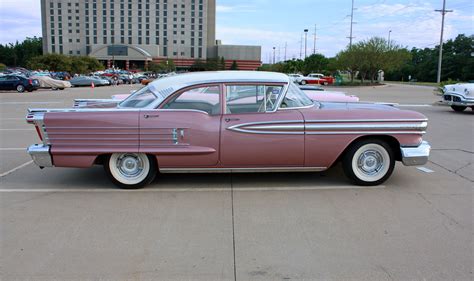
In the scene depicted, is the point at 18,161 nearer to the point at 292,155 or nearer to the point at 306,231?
the point at 292,155

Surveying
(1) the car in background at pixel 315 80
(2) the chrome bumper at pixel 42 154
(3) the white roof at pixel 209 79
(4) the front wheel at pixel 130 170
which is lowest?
(4) the front wheel at pixel 130 170

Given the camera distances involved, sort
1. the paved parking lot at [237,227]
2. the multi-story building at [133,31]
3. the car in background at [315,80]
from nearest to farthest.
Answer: the paved parking lot at [237,227]
the car in background at [315,80]
the multi-story building at [133,31]

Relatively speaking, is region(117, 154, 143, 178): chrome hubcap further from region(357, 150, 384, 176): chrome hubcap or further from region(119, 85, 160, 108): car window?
region(357, 150, 384, 176): chrome hubcap

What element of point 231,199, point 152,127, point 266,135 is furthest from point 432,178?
point 152,127

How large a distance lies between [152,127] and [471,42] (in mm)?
98437

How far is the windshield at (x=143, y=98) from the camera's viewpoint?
570cm

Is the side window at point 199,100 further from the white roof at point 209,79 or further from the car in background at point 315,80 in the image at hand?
the car in background at point 315,80

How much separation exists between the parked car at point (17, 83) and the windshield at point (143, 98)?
3136 cm

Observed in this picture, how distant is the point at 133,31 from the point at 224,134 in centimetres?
15038

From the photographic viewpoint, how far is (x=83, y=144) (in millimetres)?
5578

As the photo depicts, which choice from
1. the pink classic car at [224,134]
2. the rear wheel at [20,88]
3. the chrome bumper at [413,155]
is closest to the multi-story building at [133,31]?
the rear wheel at [20,88]

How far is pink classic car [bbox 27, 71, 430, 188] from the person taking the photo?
18.0ft

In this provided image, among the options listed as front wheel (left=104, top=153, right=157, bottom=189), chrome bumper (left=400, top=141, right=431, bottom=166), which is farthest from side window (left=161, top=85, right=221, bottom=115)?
chrome bumper (left=400, top=141, right=431, bottom=166)

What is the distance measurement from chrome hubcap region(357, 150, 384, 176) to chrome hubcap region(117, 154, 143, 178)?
3048 mm
